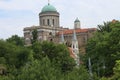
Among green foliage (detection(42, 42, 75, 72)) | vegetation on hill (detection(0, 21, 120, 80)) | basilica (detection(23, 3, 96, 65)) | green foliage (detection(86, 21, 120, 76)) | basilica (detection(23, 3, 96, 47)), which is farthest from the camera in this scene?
basilica (detection(23, 3, 96, 47))

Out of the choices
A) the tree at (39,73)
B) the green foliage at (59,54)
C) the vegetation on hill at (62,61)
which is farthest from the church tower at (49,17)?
the tree at (39,73)

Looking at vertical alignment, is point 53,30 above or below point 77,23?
below

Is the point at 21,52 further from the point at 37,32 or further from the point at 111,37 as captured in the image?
the point at 37,32

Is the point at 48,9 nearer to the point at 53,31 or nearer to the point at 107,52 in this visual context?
the point at 53,31

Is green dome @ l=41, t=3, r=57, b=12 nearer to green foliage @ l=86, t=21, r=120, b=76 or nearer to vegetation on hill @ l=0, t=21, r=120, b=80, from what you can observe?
vegetation on hill @ l=0, t=21, r=120, b=80

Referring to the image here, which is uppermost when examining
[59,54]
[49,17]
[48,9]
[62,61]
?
[48,9]

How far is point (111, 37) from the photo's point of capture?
64.5 meters

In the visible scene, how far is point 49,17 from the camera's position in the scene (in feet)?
516

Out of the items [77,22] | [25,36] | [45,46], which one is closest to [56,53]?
[45,46]

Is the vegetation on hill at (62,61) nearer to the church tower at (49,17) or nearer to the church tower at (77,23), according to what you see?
the church tower at (49,17)

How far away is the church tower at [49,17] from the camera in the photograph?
15688cm

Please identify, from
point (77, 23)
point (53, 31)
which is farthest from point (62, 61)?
point (77, 23)

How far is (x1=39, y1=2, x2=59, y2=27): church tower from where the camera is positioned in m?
157

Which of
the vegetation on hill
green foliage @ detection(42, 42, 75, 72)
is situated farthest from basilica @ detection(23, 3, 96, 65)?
green foliage @ detection(42, 42, 75, 72)
